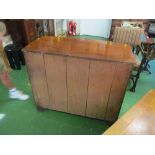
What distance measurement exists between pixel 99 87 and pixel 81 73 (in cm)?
27

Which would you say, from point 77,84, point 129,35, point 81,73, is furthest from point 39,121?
point 129,35

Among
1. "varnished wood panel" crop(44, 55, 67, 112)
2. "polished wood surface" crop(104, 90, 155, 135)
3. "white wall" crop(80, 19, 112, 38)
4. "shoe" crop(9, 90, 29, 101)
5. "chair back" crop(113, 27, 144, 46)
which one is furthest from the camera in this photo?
"white wall" crop(80, 19, 112, 38)

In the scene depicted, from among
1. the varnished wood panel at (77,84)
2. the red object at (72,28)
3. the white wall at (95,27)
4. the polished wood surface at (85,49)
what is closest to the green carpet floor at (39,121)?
the varnished wood panel at (77,84)

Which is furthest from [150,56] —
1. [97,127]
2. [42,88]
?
[42,88]

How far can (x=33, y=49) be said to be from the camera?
155 centimetres

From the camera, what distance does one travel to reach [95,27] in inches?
204

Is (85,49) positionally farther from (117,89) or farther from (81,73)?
(117,89)

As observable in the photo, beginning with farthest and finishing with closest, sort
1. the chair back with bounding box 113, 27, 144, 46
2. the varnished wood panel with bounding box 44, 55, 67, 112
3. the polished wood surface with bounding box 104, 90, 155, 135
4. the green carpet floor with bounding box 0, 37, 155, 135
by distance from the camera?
1. the chair back with bounding box 113, 27, 144, 46
2. the green carpet floor with bounding box 0, 37, 155, 135
3. the varnished wood panel with bounding box 44, 55, 67, 112
4. the polished wood surface with bounding box 104, 90, 155, 135

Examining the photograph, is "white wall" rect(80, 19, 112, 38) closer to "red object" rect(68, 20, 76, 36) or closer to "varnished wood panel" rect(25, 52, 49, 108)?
"red object" rect(68, 20, 76, 36)

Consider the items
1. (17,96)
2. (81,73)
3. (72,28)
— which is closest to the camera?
(81,73)

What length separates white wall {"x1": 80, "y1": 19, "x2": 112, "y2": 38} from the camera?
198 inches

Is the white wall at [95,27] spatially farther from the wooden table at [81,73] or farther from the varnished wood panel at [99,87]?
the varnished wood panel at [99,87]

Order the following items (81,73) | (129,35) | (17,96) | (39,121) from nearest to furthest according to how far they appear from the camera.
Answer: (81,73)
(39,121)
(17,96)
(129,35)

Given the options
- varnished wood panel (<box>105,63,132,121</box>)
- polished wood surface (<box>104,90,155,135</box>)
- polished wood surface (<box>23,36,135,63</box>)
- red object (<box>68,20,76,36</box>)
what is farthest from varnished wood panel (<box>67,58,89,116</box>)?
red object (<box>68,20,76,36</box>)
